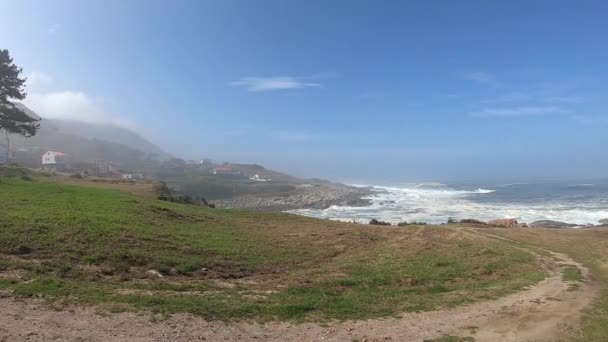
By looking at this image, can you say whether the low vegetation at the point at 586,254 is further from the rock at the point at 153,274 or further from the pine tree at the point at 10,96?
the pine tree at the point at 10,96

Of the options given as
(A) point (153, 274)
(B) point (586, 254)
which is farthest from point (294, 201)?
(A) point (153, 274)

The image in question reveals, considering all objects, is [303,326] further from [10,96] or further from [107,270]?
[10,96]

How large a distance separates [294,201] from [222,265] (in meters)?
64.9

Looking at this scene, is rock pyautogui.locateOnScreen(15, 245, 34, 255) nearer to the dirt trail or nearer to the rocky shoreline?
the dirt trail

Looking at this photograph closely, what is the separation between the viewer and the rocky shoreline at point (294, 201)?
75.4 m

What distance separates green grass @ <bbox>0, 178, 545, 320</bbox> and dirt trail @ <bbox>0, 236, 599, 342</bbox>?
57 centimetres

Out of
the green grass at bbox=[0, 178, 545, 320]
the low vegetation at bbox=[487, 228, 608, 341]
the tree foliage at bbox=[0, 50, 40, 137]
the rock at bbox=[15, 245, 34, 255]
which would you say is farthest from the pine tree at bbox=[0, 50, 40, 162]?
the low vegetation at bbox=[487, 228, 608, 341]

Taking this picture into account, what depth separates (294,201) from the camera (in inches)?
3157

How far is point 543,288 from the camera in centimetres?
1424

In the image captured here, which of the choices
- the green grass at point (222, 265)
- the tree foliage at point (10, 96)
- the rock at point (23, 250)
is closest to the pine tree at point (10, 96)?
the tree foliage at point (10, 96)

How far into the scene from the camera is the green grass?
10.6 m

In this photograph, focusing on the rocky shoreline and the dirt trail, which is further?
the rocky shoreline

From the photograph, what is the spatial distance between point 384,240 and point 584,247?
12087 mm

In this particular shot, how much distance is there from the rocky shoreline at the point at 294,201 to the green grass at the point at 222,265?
5095 centimetres
